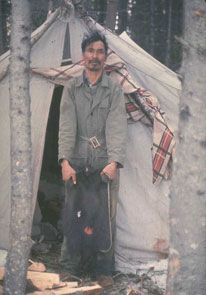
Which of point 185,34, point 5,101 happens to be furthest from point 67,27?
point 185,34

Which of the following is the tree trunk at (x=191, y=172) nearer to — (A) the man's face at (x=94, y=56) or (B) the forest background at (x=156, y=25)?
(A) the man's face at (x=94, y=56)

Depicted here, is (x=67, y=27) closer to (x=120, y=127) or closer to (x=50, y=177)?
(x=120, y=127)

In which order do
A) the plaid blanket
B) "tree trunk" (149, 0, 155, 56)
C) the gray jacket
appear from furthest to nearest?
"tree trunk" (149, 0, 155, 56), the plaid blanket, the gray jacket

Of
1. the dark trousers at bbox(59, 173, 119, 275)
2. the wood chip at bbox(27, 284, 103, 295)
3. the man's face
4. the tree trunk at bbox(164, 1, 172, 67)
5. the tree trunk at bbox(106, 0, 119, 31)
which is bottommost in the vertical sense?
the wood chip at bbox(27, 284, 103, 295)

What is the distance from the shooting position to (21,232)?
303 centimetres

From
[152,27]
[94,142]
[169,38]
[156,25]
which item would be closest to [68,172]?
[94,142]

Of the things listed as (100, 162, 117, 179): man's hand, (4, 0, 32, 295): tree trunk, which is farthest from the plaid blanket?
(4, 0, 32, 295): tree trunk

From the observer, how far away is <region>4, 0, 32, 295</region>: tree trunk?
2936 millimetres

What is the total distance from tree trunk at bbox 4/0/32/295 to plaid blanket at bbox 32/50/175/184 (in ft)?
5.15

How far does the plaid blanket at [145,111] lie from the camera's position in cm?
453

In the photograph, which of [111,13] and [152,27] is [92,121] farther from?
[152,27]

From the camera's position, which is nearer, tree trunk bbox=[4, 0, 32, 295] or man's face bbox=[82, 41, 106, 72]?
tree trunk bbox=[4, 0, 32, 295]

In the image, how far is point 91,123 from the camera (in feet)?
13.6

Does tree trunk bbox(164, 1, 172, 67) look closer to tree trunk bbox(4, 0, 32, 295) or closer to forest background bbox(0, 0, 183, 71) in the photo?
forest background bbox(0, 0, 183, 71)
